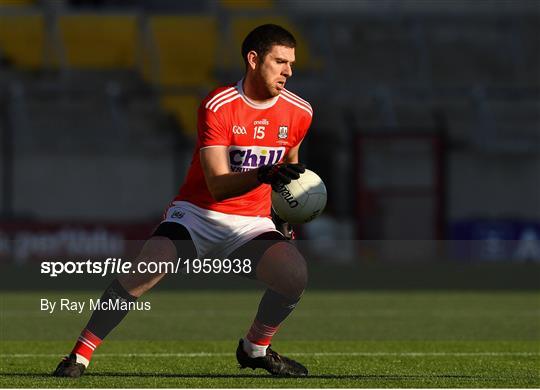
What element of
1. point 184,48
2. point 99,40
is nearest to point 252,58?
point 184,48

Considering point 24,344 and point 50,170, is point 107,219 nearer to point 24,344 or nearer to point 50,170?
point 50,170

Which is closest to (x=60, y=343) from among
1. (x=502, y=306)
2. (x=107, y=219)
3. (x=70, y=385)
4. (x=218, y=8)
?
(x=70, y=385)

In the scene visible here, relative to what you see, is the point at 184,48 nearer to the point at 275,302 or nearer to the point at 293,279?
the point at 275,302

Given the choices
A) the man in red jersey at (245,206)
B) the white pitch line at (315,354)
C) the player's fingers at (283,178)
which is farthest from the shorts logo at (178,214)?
the white pitch line at (315,354)

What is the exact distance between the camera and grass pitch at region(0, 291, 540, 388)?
7.95 metres

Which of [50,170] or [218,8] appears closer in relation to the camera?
[50,170]

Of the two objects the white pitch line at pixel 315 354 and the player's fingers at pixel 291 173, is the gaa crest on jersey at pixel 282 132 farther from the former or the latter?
the white pitch line at pixel 315 354

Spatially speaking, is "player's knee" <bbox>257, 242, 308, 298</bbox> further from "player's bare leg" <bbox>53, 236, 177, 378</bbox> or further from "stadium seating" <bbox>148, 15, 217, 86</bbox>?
"stadium seating" <bbox>148, 15, 217, 86</bbox>

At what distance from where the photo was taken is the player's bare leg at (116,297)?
25.4 ft

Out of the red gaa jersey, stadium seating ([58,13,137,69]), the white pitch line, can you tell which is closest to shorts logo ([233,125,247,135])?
the red gaa jersey

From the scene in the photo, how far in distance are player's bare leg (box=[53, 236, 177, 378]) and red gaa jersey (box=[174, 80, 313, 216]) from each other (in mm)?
426

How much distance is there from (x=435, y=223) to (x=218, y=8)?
7.67 metres

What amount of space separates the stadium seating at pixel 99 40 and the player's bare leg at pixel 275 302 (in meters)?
19.4

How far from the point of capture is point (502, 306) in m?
15.0
